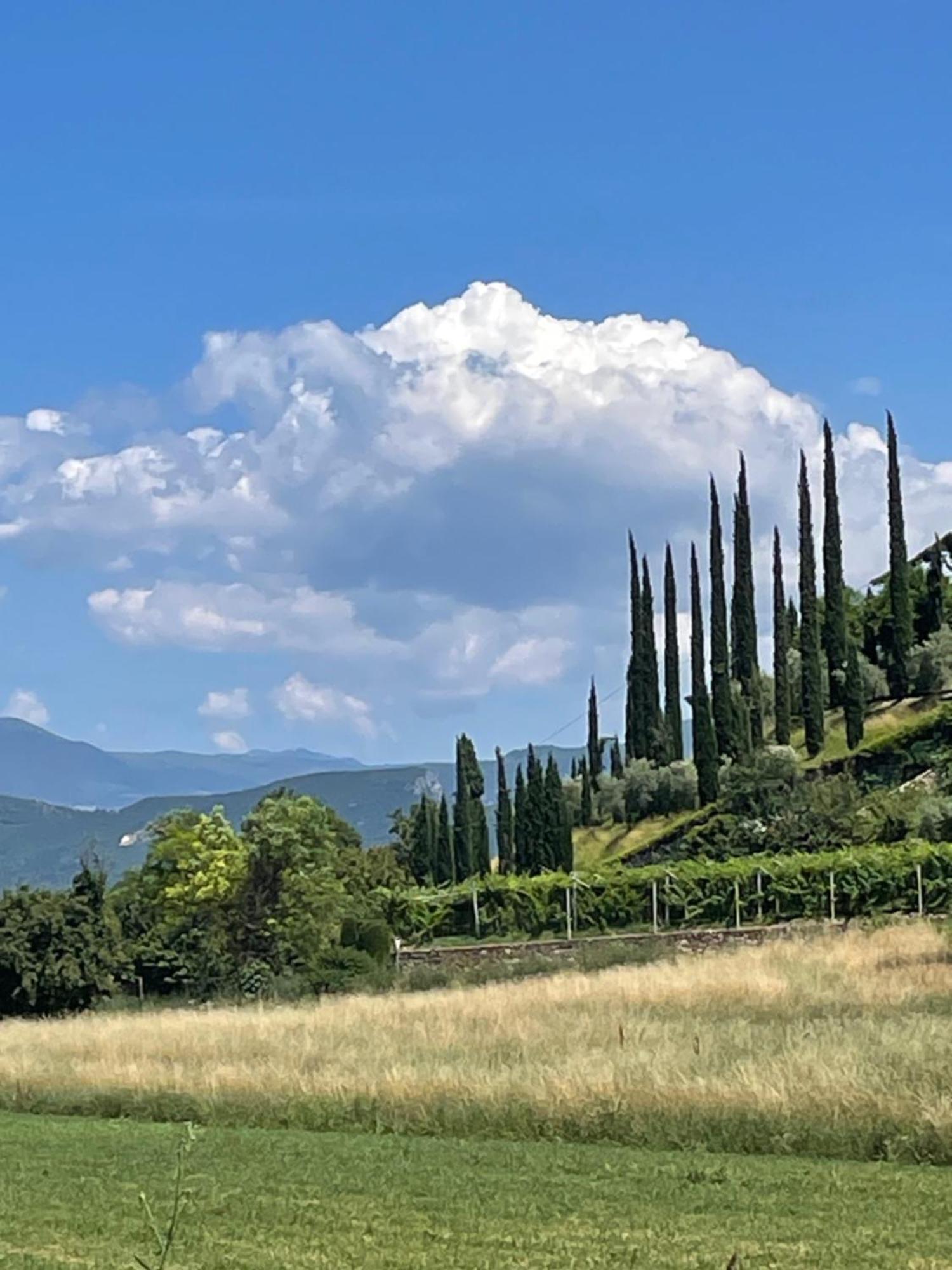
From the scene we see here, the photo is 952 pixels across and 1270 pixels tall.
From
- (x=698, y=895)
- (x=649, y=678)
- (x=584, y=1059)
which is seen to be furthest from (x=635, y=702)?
(x=584, y=1059)

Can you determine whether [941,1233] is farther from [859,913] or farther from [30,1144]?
[859,913]

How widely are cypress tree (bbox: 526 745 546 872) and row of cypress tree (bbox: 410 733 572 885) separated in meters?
0.03

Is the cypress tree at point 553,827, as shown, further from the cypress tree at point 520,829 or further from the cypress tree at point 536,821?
the cypress tree at point 520,829

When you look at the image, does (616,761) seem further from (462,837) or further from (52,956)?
(52,956)

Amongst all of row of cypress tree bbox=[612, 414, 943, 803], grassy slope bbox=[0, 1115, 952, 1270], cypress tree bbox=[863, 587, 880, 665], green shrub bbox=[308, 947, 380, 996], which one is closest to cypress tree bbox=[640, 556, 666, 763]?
row of cypress tree bbox=[612, 414, 943, 803]

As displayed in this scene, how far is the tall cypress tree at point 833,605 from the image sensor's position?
222ft

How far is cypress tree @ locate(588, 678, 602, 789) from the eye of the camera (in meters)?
80.9

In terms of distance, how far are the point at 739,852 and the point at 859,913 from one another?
9.59m

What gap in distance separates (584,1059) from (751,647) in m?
55.3

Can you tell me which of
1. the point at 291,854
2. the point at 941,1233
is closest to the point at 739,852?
the point at 291,854

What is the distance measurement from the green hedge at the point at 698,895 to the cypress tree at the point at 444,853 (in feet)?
60.4

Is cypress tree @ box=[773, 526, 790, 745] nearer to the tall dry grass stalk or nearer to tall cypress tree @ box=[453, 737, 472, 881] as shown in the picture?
tall cypress tree @ box=[453, 737, 472, 881]

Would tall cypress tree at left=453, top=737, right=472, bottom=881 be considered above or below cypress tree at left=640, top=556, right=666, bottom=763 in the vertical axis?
below

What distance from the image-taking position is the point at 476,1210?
1121cm
